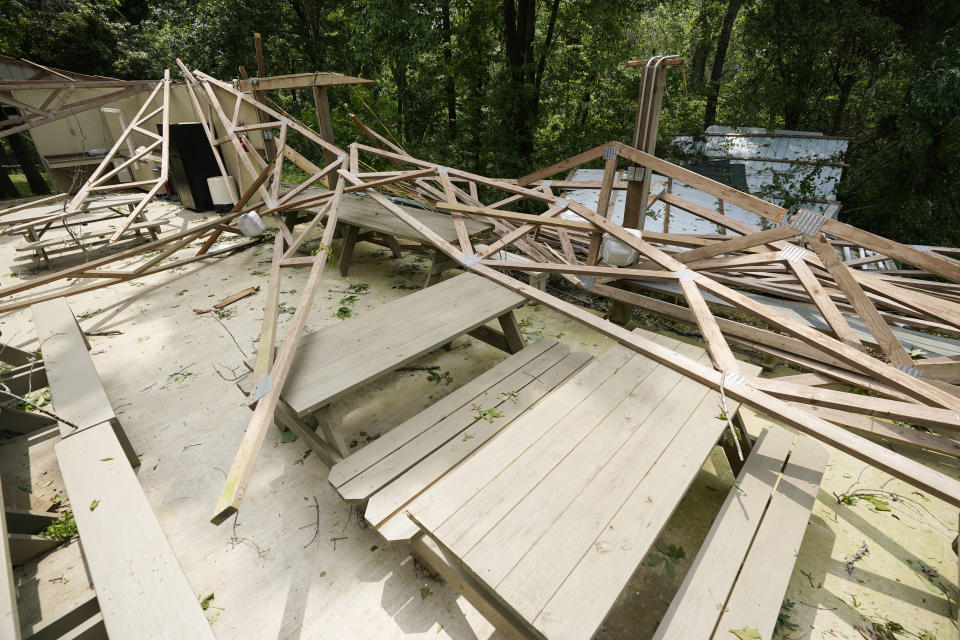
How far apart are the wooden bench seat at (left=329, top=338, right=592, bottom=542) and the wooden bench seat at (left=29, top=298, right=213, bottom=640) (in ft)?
2.56

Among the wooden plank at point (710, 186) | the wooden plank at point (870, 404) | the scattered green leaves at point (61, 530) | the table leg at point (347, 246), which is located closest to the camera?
the wooden plank at point (870, 404)

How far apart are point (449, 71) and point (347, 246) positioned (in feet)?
22.2

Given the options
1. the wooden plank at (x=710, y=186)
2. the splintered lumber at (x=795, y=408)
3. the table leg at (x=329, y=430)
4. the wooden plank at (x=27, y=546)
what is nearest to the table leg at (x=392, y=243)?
the splintered lumber at (x=795, y=408)

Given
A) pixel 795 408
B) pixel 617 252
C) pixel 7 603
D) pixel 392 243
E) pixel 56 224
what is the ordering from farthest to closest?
pixel 56 224, pixel 392 243, pixel 617 252, pixel 795 408, pixel 7 603

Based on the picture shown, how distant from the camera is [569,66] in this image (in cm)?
966

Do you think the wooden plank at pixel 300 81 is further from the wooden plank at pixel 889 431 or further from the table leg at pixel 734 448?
the wooden plank at pixel 889 431

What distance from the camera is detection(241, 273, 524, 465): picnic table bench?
258 cm

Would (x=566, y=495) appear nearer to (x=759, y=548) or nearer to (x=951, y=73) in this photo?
(x=759, y=548)

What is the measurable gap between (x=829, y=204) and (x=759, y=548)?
7.04 meters

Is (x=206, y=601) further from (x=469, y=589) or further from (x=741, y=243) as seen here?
(x=741, y=243)

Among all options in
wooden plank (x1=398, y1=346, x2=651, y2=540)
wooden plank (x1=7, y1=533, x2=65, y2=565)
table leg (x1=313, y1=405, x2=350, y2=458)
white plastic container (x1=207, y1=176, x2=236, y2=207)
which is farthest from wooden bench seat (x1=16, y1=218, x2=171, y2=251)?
wooden plank (x1=398, y1=346, x2=651, y2=540)

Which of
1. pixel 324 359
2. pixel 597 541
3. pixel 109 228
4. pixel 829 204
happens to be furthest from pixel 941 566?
pixel 109 228

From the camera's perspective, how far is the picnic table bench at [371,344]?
2.58 meters

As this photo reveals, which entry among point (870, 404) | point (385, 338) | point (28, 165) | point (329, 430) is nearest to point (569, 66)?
point (385, 338)
